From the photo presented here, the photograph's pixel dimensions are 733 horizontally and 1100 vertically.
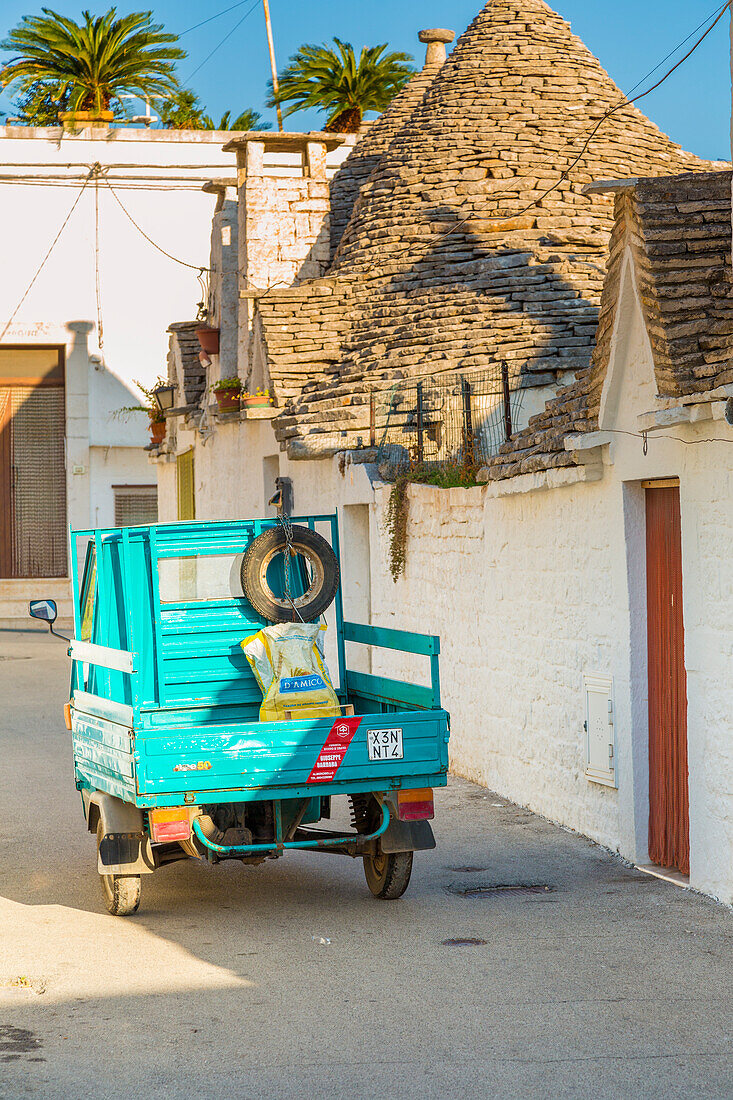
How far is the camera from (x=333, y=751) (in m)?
7.18

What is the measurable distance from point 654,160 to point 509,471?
9.94m

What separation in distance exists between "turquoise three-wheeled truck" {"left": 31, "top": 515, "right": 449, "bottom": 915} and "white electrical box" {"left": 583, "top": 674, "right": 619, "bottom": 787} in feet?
4.92

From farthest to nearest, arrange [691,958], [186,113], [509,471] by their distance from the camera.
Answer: [186,113] < [509,471] < [691,958]

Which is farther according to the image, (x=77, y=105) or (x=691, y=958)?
(x=77, y=105)

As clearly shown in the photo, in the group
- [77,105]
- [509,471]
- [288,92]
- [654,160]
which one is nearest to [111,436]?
[77,105]

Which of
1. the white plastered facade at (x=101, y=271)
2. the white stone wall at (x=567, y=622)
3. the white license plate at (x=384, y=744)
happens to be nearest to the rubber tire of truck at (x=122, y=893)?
the white license plate at (x=384, y=744)

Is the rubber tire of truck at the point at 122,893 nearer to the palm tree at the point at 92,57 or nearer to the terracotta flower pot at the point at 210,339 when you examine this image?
the terracotta flower pot at the point at 210,339

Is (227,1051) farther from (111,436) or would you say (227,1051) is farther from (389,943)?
(111,436)

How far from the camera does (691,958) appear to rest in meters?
6.47

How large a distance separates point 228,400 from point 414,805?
41.9ft

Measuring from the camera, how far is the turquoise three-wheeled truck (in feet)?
23.0

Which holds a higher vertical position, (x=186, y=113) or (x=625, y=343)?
(x=186, y=113)

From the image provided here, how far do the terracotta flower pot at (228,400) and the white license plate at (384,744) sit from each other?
1263 centimetres

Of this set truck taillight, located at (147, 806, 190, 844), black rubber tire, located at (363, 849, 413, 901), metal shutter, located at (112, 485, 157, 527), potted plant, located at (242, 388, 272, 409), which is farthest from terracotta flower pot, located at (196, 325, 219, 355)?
truck taillight, located at (147, 806, 190, 844)
